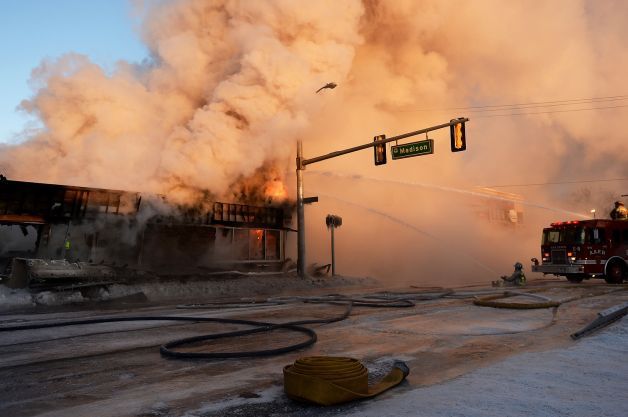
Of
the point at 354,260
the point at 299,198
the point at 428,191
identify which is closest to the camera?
the point at 299,198

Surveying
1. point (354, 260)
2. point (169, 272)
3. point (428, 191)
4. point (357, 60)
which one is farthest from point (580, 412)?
point (428, 191)

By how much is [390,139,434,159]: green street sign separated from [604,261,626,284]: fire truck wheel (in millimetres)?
8414

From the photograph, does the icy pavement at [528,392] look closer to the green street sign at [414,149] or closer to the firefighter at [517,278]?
the green street sign at [414,149]

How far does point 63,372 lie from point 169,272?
40.1 ft

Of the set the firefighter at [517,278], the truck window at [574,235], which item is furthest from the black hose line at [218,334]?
the truck window at [574,235]

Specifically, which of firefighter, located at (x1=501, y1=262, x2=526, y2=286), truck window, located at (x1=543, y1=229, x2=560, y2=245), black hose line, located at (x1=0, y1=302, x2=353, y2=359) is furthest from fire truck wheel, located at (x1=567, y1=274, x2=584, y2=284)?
black hose line, located at (x1=0, y1=302, x2=353, y2=359)

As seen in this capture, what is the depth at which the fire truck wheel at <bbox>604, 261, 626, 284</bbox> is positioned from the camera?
57.0ft

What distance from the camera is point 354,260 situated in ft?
80.8

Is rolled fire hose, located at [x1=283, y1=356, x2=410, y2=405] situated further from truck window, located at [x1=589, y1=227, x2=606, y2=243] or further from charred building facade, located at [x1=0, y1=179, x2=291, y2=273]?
truck window, located at [x1=589, y1=227, x2=606, y2=243]

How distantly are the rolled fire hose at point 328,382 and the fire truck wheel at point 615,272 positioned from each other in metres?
17.4

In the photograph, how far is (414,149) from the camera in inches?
643

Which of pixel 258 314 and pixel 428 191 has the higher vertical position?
pixel 428 191

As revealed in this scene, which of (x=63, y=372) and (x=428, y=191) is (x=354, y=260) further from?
(x=63, y=372)

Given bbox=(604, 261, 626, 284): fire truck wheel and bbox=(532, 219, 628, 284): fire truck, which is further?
bbox=(532, 219, 628, 284): fire truck
